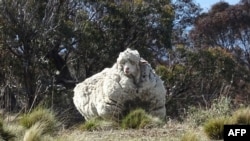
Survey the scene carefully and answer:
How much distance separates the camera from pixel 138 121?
9922 millimetres

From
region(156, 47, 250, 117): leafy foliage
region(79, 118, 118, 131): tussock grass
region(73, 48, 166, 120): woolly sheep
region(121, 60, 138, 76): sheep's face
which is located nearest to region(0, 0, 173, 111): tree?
region(156, 47, 250, 117): leafy foliage

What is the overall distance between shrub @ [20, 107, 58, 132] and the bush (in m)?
1.34

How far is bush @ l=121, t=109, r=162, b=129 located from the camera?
968cm

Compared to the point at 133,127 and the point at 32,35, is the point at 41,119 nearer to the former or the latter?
the point at 133,127

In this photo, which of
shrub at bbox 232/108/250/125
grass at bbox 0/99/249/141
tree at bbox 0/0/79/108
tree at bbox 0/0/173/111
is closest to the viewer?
grass at bbox 0/99/249/141

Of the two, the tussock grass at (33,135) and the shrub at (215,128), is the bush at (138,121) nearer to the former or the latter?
the shrub at (215,128)

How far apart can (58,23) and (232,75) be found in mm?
7465

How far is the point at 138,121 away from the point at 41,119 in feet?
5.79

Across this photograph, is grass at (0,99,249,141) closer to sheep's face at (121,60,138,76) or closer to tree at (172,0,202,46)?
sheep's face at (121,60,138,76)

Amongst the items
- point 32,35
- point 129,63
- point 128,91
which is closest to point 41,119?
point 128,91

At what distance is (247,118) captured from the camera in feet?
27.2

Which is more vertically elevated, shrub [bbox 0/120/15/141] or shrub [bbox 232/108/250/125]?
shrub [bbox 232/108/250/125]

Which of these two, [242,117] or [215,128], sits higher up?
[242,117]

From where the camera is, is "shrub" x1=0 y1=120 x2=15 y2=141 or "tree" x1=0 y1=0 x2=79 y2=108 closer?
"shrub" x1=0 y1=120 x2=15 y2=141
